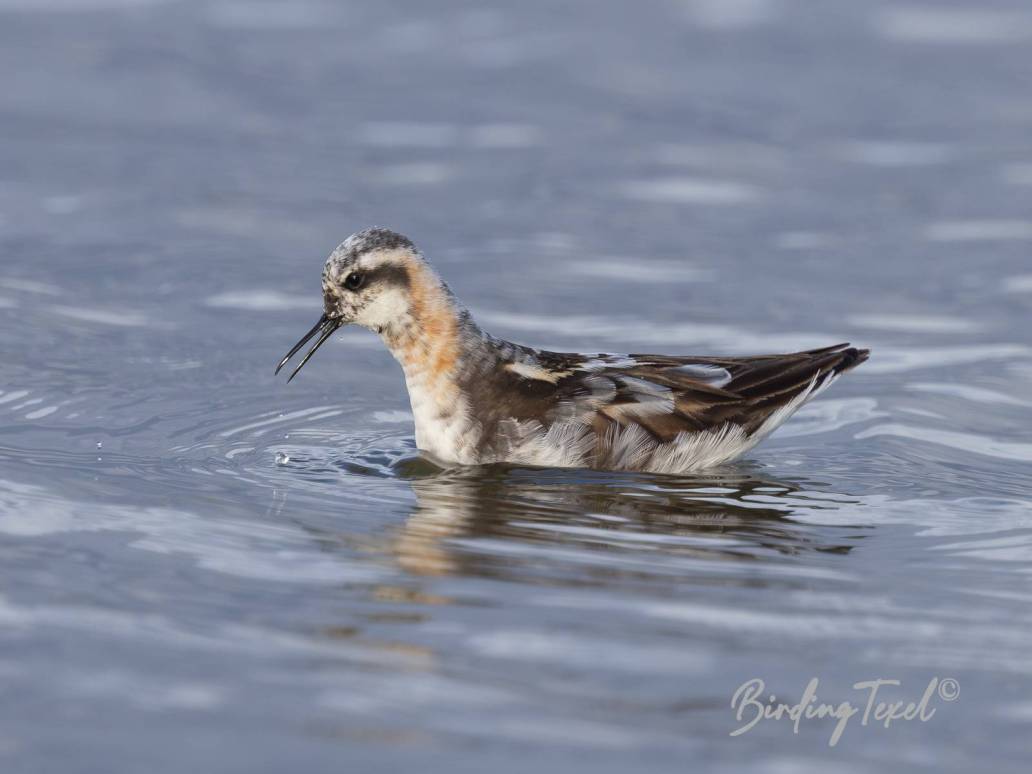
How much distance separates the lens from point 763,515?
9016mm

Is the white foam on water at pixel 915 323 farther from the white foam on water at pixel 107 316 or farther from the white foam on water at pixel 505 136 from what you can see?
the white foam on water at pixel 107 316

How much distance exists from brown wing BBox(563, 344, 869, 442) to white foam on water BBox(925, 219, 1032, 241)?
4576mm

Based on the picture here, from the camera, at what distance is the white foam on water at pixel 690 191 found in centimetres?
1559

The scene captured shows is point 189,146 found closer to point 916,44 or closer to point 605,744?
point 916,44

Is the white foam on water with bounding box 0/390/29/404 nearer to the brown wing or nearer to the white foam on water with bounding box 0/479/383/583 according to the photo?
the white foam on water with bounding box 0/479/383/583

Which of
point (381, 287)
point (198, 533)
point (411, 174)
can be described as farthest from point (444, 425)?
point (411, 174)

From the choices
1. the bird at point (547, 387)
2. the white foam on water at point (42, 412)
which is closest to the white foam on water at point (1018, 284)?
the bird at point (547, 387)

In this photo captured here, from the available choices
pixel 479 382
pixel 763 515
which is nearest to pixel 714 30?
pixel 479 382

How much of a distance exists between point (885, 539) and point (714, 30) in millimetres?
11555

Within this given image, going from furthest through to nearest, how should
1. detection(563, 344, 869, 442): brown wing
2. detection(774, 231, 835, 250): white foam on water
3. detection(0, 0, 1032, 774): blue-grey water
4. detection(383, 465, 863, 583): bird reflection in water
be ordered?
detection(774, 231, 835, 250): white foam on water → detection(563, 344, 869, 442): brown wing → detection(383, 465, 863, 583): bird reflection in water → detection(0, 0, 1032, 774): blue-grey water

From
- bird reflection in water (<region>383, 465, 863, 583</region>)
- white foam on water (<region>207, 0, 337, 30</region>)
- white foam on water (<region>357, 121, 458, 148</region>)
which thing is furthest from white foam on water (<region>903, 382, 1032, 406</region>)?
white foam on water (<region>207, 0, 337, 30</region>)

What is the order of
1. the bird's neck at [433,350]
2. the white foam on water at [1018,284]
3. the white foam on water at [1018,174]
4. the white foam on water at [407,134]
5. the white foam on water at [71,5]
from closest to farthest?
the bird's neck at [433,350] → the white foam on water at [1018,284] → the white foam on water at [1018,174] → the white foam on water at [407,134] → the white foam on water at [71,5]

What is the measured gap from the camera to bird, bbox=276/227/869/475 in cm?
997

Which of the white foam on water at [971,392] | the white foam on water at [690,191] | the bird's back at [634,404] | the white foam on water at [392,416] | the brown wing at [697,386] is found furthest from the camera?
the white foam on water at [690,191]
